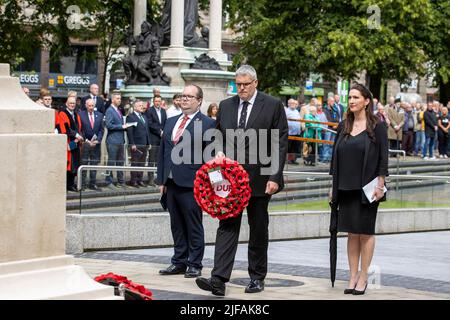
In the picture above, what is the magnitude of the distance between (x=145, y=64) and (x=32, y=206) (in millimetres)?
23245

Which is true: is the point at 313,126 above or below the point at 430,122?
below

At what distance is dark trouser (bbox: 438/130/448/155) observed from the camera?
123 ft

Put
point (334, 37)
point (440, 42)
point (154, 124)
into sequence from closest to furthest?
1. point (154, 124)
2. point (334, 37)
3. point (440, 42)

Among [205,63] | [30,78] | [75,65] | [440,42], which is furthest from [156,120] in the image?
[75,65]

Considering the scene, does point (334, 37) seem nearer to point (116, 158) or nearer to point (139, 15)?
point (139, 15)

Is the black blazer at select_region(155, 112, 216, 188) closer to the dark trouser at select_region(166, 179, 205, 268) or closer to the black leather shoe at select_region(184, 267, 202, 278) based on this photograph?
the dark trouser at select_region(166, 179, 205, 268)

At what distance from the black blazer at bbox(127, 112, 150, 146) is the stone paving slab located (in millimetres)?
8750

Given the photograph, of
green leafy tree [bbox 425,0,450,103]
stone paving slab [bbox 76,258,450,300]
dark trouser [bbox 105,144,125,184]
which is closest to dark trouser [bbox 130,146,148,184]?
dark trouser [bbox 105,144,125,184]

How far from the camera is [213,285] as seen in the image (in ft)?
37.3

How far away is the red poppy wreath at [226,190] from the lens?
37.9 ft

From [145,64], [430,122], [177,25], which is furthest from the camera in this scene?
[430,122]

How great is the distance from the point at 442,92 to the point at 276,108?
43044mm
